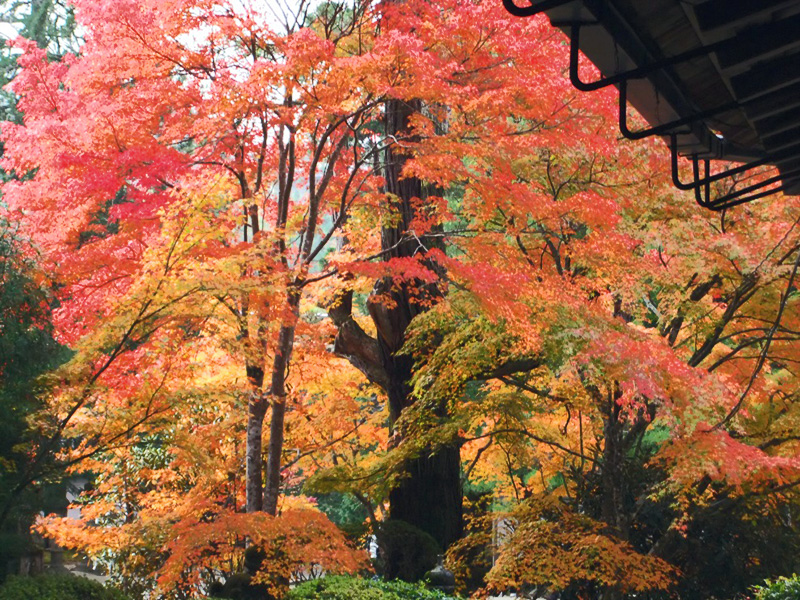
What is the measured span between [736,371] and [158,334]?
303 inches

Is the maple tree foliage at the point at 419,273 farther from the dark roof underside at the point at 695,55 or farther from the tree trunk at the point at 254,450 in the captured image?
the dark roof underside at the point at 695,55

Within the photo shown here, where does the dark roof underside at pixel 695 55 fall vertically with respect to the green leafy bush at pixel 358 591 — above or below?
above

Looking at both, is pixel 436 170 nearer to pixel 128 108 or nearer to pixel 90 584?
pixel 128 108

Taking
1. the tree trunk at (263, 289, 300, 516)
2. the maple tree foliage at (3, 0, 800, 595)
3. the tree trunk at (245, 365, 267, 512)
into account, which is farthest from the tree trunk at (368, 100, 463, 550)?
the tree trunk at (245, 365, 267, 512)

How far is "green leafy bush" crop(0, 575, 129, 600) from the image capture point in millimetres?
7183

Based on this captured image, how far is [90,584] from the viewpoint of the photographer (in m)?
8.01

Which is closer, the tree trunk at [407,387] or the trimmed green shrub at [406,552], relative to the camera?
the trimmed green shrub at [406,552]

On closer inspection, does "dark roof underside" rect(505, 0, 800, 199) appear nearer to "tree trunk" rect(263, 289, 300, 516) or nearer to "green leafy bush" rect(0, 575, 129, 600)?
"green leafy bush" rect(0, 575, 129, 600)

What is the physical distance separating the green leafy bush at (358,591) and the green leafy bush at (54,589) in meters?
1.97

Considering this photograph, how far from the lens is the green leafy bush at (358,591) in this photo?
27.0ft

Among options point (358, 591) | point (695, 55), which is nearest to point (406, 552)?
point (358, 591)

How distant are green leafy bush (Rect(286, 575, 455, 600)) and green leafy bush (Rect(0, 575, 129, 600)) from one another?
1972 millimetres

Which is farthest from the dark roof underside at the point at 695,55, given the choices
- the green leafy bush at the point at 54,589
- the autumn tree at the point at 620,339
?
the green leafy bush at the point at 54,589

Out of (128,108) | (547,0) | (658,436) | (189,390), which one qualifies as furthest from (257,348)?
(658,436)
